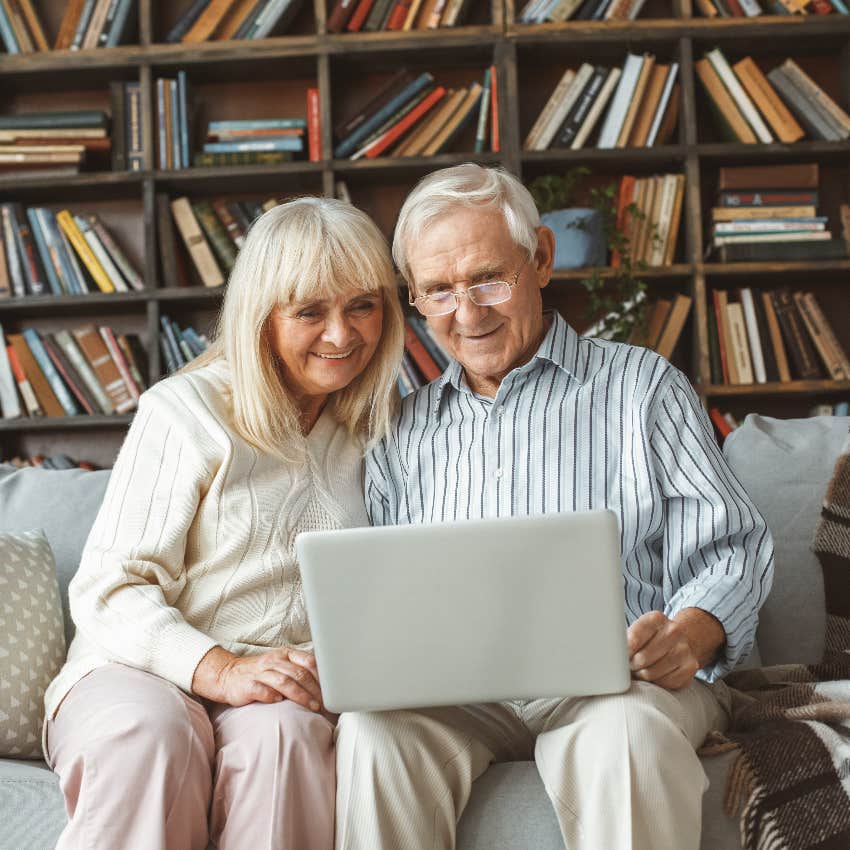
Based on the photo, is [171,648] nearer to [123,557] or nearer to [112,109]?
[123,557]

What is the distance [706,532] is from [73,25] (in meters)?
2.64

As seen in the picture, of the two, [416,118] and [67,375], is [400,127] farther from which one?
[67,375]

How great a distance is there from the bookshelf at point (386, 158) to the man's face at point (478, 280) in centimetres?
140

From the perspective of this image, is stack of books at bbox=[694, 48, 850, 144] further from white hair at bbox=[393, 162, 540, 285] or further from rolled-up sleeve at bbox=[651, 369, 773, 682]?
rolled-up sleeve at bbox=[651, 369, 773, 682]

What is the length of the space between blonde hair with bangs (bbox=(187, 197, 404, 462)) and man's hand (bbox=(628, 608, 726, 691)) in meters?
0.60

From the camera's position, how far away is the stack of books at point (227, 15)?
10.2 feet

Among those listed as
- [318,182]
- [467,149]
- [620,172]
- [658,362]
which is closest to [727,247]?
[620,172]

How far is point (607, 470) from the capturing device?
5.05 ft

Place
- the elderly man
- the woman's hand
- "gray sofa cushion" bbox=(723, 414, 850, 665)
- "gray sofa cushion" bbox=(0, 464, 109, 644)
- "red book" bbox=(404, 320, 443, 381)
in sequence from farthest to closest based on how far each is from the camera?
"red book" bbox=(404, 320, 443, 381) < "gray sofa cushion" bbox=(0, 464, 109, 644) < "gray sofa cushion" bbox=(723, 414, 850, 665) < the woman's hand < the elderly man

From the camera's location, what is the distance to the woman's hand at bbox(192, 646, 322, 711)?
4.18ft

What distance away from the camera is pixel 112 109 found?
3160 mm

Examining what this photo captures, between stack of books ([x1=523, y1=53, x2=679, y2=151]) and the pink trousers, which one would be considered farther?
stack of books ([x1=523, y1=53, x2=679, y2=151])

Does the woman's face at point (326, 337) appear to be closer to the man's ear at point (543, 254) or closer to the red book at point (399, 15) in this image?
the man's ear at point (543, 254)

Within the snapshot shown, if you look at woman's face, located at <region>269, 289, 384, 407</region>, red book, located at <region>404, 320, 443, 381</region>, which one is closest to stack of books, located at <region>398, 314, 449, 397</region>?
red book, located at <region>404, 320, 443, 381</region>
